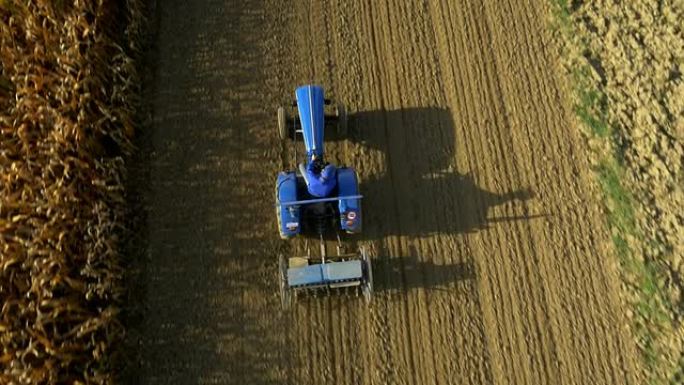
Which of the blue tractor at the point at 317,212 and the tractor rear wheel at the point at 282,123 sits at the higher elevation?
the tractor rear wheel at the point at 282,123

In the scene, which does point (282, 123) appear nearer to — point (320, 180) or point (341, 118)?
point (341, 118)

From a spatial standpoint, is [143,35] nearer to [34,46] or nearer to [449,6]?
[34,46]

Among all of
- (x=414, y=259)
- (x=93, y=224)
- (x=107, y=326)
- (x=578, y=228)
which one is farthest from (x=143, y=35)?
(x=578, y=228)

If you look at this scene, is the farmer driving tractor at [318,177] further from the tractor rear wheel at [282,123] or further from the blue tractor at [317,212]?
the tractor rear wheel at [282,123]

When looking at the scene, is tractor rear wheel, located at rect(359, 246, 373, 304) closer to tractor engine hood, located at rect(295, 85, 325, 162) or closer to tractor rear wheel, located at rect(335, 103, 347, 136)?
tractor engine hood, located at rect(295, 85, 325, 162)

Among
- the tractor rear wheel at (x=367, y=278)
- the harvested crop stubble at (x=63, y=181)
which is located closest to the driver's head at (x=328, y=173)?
A: the tractor rear wheel at (x=367, y=278)

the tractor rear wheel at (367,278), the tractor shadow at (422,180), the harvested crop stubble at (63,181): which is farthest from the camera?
the tractor shadow at (422,180)

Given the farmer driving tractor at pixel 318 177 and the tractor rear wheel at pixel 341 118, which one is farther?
the tractor rear wheel at pixel 341 118
